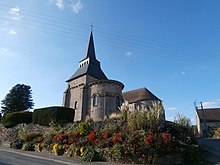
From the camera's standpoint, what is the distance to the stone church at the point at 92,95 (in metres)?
24.4

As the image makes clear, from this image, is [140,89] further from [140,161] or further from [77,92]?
[140,161]

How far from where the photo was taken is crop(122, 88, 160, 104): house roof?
96.4 ft

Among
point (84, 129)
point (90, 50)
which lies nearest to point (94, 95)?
point (90, 50)

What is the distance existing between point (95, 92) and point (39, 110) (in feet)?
28.2

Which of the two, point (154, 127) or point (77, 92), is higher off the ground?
point (77, 92)

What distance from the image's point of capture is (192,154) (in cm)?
798

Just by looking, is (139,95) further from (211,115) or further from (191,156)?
(191,156)

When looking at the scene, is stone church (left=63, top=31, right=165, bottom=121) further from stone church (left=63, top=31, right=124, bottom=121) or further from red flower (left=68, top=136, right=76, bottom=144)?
red flower (left=68, top=136, right=76, bottom=144)

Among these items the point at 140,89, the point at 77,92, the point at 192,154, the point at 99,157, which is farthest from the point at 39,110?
the point at 140,89

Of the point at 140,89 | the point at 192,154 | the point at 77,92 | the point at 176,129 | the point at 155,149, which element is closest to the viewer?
the point at 155,149

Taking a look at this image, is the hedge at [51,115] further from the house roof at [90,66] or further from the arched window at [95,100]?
the house roof at [90,66]

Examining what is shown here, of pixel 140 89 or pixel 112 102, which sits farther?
pixel 140 89

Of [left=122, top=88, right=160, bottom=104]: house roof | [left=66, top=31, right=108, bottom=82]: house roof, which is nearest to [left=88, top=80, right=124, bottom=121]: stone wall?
[left=66, top=31, right=108, bottom=82]: house roof

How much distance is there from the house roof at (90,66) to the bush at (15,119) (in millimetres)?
11346
